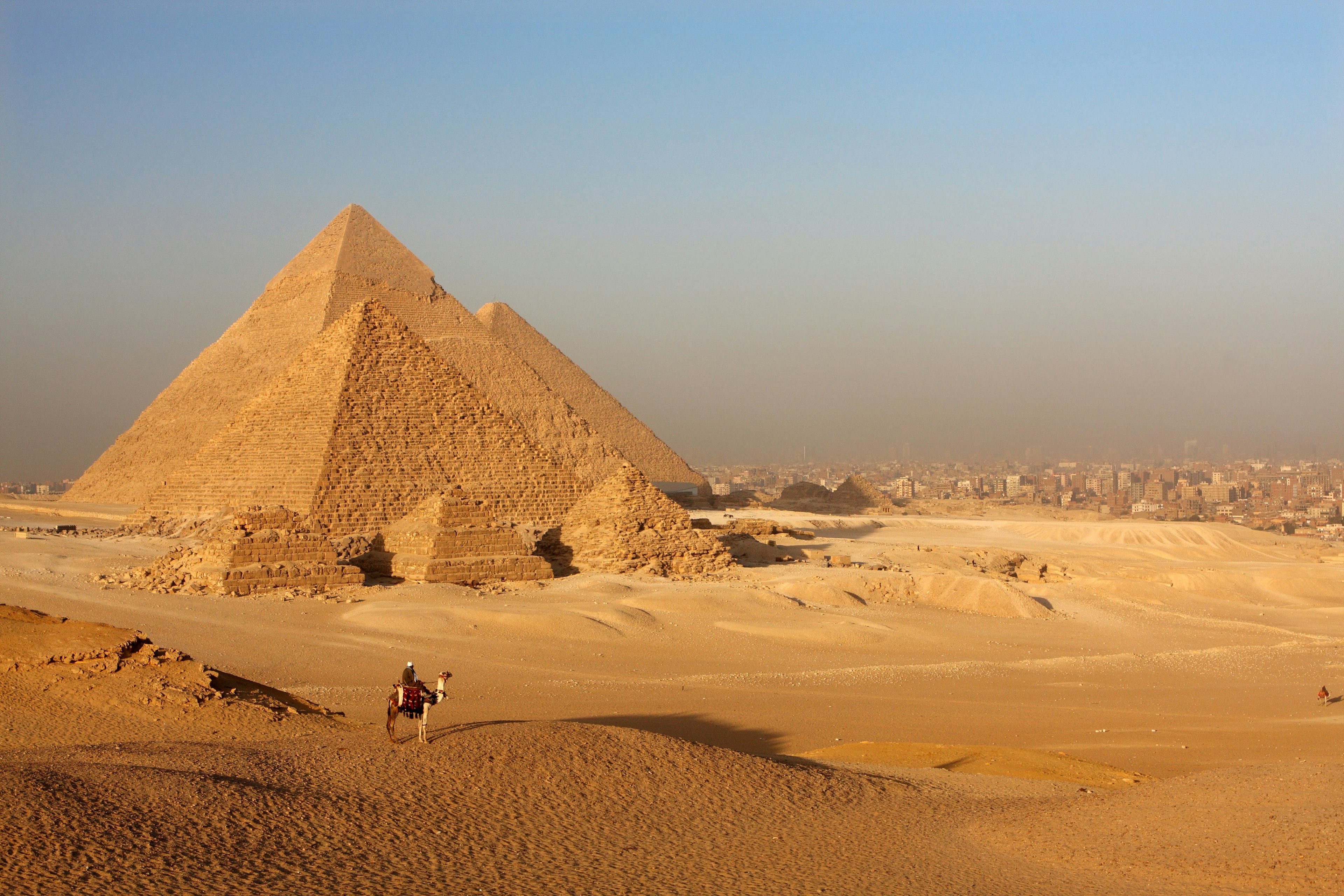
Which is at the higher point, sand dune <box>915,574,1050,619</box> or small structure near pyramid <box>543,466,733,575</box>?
small structure near pyramid <box>543,466,733,575</box>

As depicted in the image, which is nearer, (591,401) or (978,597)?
(978,597)

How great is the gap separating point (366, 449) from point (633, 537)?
588cm

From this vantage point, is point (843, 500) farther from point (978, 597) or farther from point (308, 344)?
point (978, 597)

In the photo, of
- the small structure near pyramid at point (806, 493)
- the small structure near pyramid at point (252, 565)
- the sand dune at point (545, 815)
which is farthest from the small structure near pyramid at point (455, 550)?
the small structure near pyramid at point (806, 493)

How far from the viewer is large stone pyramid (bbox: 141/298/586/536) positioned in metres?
20.3

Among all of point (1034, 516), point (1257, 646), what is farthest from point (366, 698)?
point (1034, 516)

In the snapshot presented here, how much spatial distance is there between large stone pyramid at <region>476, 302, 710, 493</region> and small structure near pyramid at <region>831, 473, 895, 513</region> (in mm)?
5882

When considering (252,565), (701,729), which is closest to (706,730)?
(701,729)

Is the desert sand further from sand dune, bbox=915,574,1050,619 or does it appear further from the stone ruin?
the stone ruin

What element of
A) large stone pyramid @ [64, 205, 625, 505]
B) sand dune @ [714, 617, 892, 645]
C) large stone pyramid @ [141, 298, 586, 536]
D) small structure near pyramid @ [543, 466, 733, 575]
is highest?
large stone pyramid @ [64, 205, 625, 505]

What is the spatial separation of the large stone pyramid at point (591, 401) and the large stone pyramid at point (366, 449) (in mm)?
22839

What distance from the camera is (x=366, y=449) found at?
68.6 feet

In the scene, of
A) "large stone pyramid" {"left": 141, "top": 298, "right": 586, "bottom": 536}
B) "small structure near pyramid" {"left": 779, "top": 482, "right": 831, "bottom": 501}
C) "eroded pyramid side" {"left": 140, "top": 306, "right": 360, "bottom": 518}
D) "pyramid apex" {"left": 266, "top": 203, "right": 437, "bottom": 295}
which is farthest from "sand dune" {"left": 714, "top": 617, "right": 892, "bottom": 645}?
"small structure near pyramid" {"left": 779, "top": 482, "right": 831, "bottom": 501}

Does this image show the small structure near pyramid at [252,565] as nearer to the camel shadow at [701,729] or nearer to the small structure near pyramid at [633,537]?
the small structure near pyramid at [633,537]
